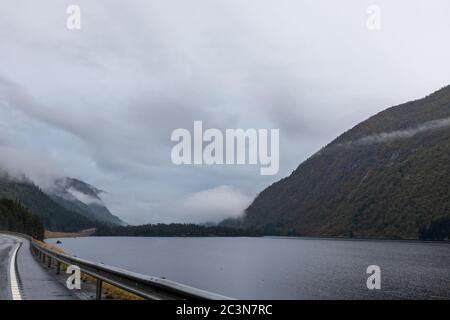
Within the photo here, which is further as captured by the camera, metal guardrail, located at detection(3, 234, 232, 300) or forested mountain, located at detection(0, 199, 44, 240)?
forested mountain, located at detection(0, 199, 44, 240)

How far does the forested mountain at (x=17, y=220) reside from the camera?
15141cm

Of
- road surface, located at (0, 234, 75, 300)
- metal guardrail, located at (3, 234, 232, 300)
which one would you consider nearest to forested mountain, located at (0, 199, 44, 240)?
road surface, located at (0, 234, 75, 300)

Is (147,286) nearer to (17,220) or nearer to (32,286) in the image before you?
(32,286)

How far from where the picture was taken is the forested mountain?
15141 cm

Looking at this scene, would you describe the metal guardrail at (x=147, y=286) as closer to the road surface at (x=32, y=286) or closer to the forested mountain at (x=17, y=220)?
the road surface at (x=32, y=286)

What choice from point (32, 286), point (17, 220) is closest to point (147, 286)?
point (32, 286)

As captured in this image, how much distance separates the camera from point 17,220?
518 feet

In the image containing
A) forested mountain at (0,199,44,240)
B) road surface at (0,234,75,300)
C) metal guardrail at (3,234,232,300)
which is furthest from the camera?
forested mountain at (0,199,44,240)

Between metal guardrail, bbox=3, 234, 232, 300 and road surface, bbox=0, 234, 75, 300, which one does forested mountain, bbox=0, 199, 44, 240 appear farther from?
metal guardrail, bbox=3, 234, 232, 300

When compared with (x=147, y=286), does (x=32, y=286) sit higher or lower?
lower

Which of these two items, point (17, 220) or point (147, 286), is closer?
point (147, 286)
